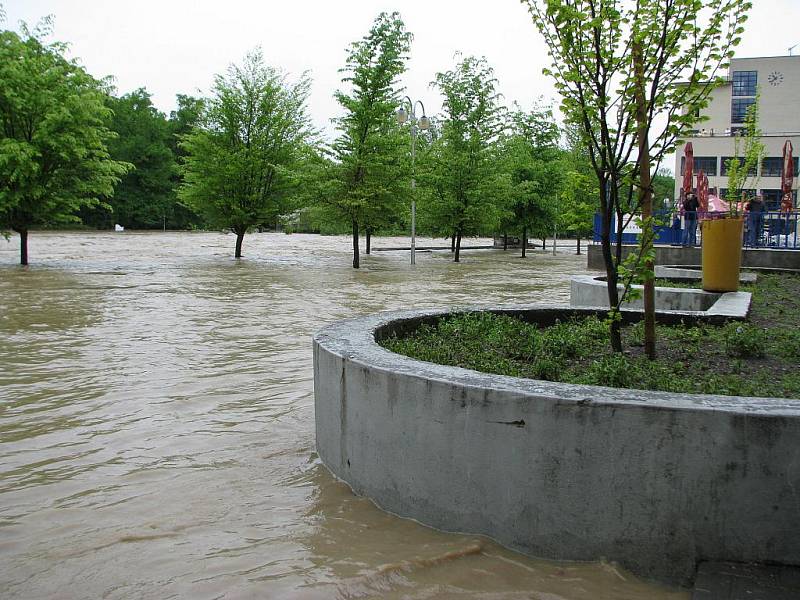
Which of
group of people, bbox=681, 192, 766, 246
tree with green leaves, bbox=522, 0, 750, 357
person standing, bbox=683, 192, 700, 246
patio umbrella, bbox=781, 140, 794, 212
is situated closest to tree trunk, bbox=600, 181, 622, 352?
tree with green leaves, bbox=522, 0, 750, 357

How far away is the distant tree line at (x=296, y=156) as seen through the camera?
2464cm

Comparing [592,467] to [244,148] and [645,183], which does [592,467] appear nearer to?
[645,183]

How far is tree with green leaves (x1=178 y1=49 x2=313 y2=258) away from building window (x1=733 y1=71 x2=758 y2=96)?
53.0 metres

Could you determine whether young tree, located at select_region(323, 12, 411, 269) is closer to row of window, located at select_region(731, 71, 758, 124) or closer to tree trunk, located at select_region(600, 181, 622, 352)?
tree trunk, located at select_region(600, 181, 622, 352)

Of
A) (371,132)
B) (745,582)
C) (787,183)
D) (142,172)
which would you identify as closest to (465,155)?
(371,132)

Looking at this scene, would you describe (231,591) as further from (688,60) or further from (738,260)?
(738,260)

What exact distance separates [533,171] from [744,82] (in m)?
40.7

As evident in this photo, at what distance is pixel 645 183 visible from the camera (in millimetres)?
5164

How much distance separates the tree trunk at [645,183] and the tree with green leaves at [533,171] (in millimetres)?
31363

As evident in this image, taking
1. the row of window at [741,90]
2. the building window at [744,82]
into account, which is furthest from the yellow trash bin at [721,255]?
the building window at [744,82]

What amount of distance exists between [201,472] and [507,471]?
90.5 inches

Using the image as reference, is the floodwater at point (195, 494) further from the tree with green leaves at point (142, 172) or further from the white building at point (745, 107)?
the tree with green leaves at point (142, 172)

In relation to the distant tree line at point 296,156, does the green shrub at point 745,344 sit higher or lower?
lower

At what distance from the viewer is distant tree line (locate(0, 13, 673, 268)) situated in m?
24.6
